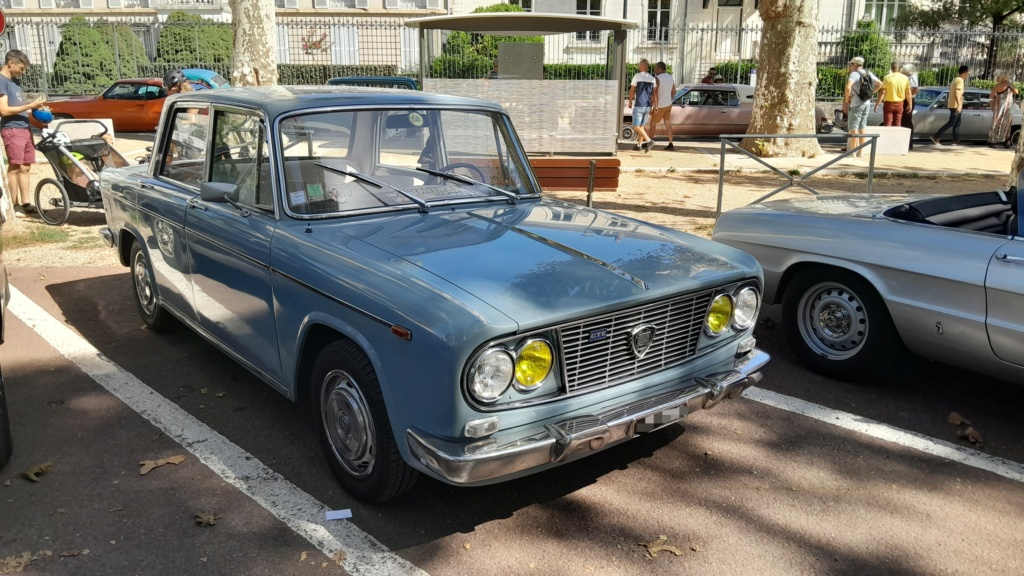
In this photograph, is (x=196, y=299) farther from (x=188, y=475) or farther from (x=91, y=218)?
(x=91, y=218)

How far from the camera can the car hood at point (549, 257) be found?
341cm

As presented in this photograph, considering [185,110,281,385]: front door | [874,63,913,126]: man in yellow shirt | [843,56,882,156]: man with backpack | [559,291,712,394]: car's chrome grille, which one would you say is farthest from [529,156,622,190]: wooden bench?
[874,63,913,126]: man in yellow shirt

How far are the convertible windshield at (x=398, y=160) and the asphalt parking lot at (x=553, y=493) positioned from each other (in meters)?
1.36

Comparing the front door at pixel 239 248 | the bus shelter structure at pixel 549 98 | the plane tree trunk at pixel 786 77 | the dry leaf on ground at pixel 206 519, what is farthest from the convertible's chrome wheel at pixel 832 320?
the plane tree trunk at pixel 786 77

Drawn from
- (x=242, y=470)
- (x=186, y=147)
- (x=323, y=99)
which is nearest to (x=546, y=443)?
(x=242, y=470)

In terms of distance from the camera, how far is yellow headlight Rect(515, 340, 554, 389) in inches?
130

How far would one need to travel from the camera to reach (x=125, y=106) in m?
20.0

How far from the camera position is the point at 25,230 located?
374 inches

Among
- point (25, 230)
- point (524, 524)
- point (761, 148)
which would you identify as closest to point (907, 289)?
point (524, 524)

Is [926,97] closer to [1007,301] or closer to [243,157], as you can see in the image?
[1007,301]

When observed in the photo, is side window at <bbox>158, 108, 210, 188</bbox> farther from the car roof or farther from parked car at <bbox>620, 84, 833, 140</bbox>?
parked car at <bbox>620, 84, 833, 140</bbox>

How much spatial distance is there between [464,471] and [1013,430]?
3357 mm

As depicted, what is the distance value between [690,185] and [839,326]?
28.7ft

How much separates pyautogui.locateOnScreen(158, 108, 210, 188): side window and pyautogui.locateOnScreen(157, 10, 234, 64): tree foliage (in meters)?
27.4
